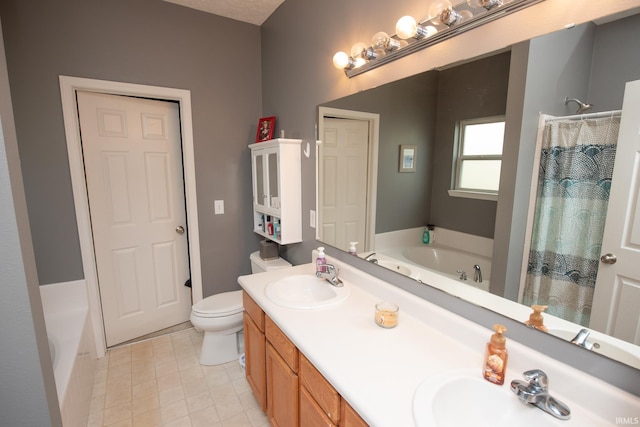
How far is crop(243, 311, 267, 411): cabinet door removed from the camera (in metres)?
1.60

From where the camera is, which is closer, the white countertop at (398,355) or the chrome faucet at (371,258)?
the white countertop at (398,355)

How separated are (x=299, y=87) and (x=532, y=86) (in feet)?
4.87

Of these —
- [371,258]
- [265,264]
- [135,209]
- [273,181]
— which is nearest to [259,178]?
[273,181]

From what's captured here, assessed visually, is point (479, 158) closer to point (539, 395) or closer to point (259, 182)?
point (539, 395)

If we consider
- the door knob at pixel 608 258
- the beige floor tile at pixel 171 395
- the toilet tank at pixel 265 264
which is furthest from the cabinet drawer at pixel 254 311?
the door knob at pixel 608 258

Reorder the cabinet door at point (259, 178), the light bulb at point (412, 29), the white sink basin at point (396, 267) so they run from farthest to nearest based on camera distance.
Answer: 1. the cabinet door at point (259, 178)
2. the white sink basin at point (396, 267)
3. the light bulb at point (412, 29)

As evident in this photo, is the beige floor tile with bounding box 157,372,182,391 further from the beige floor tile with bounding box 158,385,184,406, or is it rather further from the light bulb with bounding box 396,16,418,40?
the light bulb with bounding box 396,16,418,40

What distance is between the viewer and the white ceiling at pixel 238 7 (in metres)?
2.19

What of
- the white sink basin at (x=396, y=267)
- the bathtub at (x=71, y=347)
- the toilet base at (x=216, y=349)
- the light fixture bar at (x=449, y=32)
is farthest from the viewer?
the toilet base at (x=216, y=349)

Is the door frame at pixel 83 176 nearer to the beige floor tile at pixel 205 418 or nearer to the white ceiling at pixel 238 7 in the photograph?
the white ceiling at pixel 238 7

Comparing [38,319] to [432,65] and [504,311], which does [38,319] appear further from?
[432,65]

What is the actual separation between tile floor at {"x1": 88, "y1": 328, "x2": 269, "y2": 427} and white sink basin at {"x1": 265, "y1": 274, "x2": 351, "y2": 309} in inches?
30.5

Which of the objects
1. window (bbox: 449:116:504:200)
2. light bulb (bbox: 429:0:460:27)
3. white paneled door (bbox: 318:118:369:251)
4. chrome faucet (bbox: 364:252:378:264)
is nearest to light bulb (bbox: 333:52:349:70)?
white paneled door (bbox: 318:118:369:251)

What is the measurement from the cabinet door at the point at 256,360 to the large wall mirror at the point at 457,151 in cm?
69
